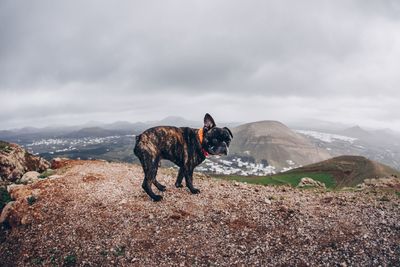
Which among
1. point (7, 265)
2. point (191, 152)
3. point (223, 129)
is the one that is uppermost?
point (223, 129)

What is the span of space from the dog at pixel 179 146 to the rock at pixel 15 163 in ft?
46.0

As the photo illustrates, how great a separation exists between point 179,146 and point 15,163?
16.1 meters

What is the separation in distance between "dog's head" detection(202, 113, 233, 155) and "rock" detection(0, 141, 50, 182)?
16.5 m

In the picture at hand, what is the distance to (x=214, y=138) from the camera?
1372 centimetres

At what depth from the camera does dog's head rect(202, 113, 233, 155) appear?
44.5ft

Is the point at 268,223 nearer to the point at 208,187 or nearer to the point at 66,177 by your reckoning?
the point at 208,187

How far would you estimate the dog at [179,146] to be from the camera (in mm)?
13469

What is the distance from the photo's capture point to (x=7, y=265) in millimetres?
11219

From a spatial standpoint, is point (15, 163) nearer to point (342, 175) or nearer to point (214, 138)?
point (214, 138)

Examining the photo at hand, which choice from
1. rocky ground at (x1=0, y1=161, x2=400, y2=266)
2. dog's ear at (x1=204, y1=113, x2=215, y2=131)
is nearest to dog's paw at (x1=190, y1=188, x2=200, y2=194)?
rocky ground at (x1=0, y1=161, x2=400, y2=266)

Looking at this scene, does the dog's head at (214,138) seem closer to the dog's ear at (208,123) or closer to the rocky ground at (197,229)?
the dog's ear at (208,123)

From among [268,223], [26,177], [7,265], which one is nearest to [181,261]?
[268,223]

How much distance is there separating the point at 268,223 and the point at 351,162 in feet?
310

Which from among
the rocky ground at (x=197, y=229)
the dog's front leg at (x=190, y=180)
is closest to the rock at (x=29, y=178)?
the rocky ground at (x=197, y=229)
